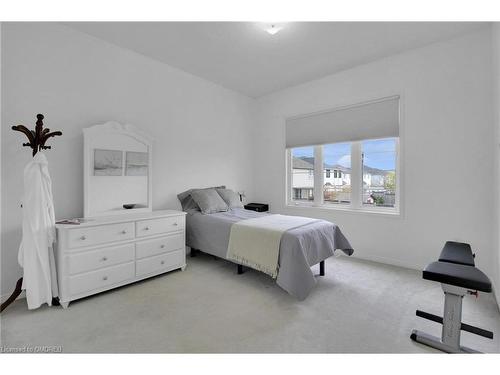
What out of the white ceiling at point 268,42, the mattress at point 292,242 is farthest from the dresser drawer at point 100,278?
the white ceiling at point 268,42

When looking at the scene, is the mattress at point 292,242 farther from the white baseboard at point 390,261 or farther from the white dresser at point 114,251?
the white baseboard at point 390,261

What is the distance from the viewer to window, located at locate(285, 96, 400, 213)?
3.38 meters

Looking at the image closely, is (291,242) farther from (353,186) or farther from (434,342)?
(353,186)

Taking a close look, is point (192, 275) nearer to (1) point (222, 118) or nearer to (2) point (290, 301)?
(2) point (290, 301)

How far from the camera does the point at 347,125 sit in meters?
3.69

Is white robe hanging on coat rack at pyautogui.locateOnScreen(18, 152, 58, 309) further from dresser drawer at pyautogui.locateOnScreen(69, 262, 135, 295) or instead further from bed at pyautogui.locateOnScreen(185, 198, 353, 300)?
bed at pyautogui.locateOnScreen(185, 198, 353, 300)

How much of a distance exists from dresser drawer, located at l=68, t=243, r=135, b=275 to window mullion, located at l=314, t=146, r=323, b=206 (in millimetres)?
3011

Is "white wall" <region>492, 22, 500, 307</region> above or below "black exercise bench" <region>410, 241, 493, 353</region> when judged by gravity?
above

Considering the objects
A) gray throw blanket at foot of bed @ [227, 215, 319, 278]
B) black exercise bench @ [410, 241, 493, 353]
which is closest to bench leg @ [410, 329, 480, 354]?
black exercise bench @ [410, 241, 493, 353]

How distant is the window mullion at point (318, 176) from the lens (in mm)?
4133

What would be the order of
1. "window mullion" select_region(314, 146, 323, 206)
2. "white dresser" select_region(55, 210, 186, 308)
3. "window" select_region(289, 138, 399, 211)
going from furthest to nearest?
"window mullion" select_region(314, 146, 323, 206)
"window" select_region(289, 138, 399, 211)
"white dresser" select_region(55, 210, 186, 308)

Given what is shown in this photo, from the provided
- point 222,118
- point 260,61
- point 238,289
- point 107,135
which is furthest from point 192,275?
point 260,61

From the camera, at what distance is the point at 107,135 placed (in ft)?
9.28
